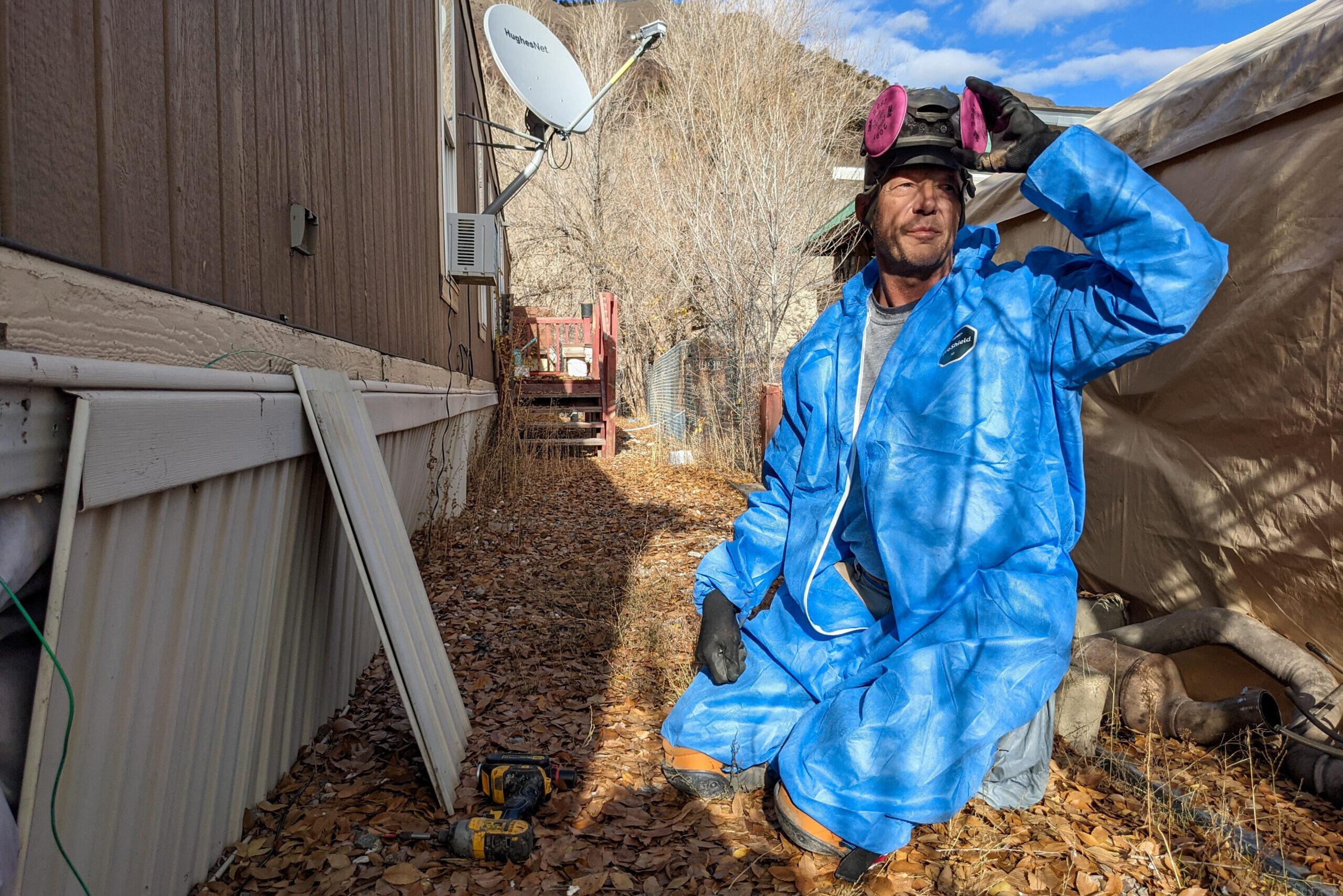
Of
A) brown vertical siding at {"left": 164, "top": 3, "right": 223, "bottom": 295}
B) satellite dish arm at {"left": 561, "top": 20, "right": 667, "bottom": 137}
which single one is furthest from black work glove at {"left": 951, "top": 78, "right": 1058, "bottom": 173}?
satellite dish arm at {"left": 561, "top": 20, "right": 667, "bottom": 137}

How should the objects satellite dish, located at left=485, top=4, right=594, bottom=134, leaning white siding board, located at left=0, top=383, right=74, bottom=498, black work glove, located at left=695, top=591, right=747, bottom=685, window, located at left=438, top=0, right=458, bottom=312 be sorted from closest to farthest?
leaning white siding board, located at left=0, top=383, right=74, bottom=498, black work glove, located at left=695, top=591, right=747, bottom=685, satellite dish, located at left=485, top=4, right=594, bottom=134, window, located at left=438, top=0, right=458, bottom=312

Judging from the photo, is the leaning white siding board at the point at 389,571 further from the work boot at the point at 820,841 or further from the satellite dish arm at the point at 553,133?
the satellite dish arm at the point at 553,133

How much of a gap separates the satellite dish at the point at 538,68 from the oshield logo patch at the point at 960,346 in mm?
5038

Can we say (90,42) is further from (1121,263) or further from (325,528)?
(1121,263)

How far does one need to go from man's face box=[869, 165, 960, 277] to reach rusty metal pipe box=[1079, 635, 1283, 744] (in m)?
1.79

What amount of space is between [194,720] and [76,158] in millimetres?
1203

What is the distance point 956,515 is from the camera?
2.21 meters

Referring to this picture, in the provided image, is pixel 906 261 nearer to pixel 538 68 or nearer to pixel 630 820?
pixel 630 820

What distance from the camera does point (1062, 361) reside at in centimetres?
217

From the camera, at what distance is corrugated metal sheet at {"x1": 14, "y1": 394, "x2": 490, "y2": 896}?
1.35 metres

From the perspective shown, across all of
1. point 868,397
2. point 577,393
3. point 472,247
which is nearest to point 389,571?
point 868,397

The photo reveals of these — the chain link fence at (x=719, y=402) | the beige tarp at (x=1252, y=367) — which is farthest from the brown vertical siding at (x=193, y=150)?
the chain link fence at (x=719, y=402)

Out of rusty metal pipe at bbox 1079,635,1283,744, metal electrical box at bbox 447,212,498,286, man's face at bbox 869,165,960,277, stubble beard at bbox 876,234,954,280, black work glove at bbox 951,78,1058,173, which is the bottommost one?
rusty metal pipe at bbox 1079,635,1283,744

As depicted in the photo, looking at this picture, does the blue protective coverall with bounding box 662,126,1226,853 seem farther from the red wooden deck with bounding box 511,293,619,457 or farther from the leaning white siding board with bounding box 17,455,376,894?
the red wooden deck with bounding box 511,293,619,457
